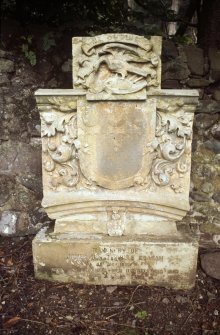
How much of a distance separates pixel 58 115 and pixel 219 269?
186cm

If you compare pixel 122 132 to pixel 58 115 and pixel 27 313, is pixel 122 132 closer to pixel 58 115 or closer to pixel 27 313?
pixel 58 115

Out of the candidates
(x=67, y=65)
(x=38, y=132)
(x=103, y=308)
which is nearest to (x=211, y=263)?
→ (x=103, y=308)

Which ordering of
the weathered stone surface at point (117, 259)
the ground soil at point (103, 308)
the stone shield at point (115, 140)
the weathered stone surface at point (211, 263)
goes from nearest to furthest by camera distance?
the ground soil at point (103, 308), the stone shield at point (115, 140), the weathered stone surface at point (117, 259), the weathered stone surface at point (211, 263)

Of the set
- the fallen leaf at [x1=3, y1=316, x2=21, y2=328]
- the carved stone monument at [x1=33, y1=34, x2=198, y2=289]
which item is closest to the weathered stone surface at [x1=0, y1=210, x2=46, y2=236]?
the carved stone monument at [x1=33, y1=34, x2=198, y2=289]

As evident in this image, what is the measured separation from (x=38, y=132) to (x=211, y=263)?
204cm

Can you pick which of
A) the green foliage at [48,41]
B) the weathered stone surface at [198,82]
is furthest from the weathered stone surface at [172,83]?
the green foliage at [48,41]

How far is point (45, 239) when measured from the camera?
2.67m

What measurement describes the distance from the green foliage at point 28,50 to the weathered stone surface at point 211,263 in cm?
243

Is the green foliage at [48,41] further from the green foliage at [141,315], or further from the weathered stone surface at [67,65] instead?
the green foliage at [141,315]

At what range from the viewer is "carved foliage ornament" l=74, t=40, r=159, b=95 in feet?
7.94

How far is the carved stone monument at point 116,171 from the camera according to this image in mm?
2455

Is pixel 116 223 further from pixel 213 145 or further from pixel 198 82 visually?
pixel 198 82

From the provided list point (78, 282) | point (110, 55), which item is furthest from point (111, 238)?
point (110, 55)

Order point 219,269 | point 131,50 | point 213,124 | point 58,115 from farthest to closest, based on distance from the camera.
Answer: point 213,124 < point 219,269 < point 58,115 < point 131,50
